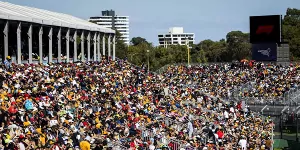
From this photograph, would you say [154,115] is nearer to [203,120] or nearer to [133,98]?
[133,98]

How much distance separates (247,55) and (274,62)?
1973 inches

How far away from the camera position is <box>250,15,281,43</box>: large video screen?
47.4 m

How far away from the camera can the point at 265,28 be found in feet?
158

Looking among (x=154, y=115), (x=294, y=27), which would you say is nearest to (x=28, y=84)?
(x=154, y=115)

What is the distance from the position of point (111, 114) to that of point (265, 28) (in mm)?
29127

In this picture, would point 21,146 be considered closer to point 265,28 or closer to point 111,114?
point 111,114

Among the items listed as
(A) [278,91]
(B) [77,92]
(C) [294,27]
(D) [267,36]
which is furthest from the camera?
(C) [294,27]

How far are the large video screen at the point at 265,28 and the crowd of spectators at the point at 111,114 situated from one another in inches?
321

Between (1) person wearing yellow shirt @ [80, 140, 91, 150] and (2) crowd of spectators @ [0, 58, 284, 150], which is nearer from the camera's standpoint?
(1) person wearing yellow shirt @ [80, 140, 91, 150]

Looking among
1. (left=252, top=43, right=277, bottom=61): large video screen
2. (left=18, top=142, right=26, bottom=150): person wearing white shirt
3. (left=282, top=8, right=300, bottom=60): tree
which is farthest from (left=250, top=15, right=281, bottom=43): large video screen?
(left=18, top=142, right=26, bottom=150): person wearing white shirt

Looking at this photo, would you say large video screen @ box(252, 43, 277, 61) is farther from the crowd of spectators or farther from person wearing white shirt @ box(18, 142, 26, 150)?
person wearing white shirt @ box(18, 142, 26, 150)

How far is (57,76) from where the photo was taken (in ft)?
77.5

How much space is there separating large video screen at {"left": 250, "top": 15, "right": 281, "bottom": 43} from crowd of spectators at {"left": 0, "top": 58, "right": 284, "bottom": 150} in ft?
26.8

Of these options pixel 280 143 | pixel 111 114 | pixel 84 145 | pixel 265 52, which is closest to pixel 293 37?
pixel 265 52
